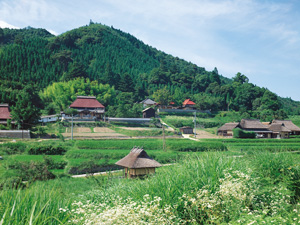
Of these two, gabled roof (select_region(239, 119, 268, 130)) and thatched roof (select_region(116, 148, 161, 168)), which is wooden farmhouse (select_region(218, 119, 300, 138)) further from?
thatched roof (select_region(116, 148, 161, 168))

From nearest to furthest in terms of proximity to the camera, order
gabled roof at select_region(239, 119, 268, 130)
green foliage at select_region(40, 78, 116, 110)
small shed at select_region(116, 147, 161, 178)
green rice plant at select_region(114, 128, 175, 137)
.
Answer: small shed at select_region(116, 147, 161, 178), green rice plant at select_region(114, 128, 175, 137), gabled roof at select_region(239, 119, 268, 130), green foliage at select_region(40, 78, 116, 110)

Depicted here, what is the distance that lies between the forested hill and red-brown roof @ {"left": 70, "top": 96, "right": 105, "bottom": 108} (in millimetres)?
2023

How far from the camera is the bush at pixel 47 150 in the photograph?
1929 centimetres

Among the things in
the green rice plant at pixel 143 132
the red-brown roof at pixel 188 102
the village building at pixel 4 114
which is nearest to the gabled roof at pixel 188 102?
the red-brown roof at pixel 188 102

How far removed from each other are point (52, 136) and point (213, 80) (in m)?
47.9

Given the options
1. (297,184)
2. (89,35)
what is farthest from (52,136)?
(89,35)

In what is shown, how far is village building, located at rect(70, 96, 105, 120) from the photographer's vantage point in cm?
3650

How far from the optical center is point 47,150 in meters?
19.8

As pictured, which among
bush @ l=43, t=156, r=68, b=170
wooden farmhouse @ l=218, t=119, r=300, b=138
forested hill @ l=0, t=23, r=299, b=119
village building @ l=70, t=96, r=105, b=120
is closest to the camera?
bush @ l=43, t=156, r=68, b=170

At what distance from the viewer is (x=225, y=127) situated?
1321 inches

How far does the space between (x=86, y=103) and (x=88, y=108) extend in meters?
0.84

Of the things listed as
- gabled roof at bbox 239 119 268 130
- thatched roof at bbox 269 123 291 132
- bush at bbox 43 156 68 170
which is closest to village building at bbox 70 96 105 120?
bush at bbox 43 156 68 170

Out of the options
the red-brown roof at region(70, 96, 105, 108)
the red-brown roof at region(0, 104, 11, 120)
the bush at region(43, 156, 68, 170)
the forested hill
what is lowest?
the bush at region(43, 156, 68, 170)

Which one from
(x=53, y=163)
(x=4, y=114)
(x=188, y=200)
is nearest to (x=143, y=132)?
(x=53, y=163)
